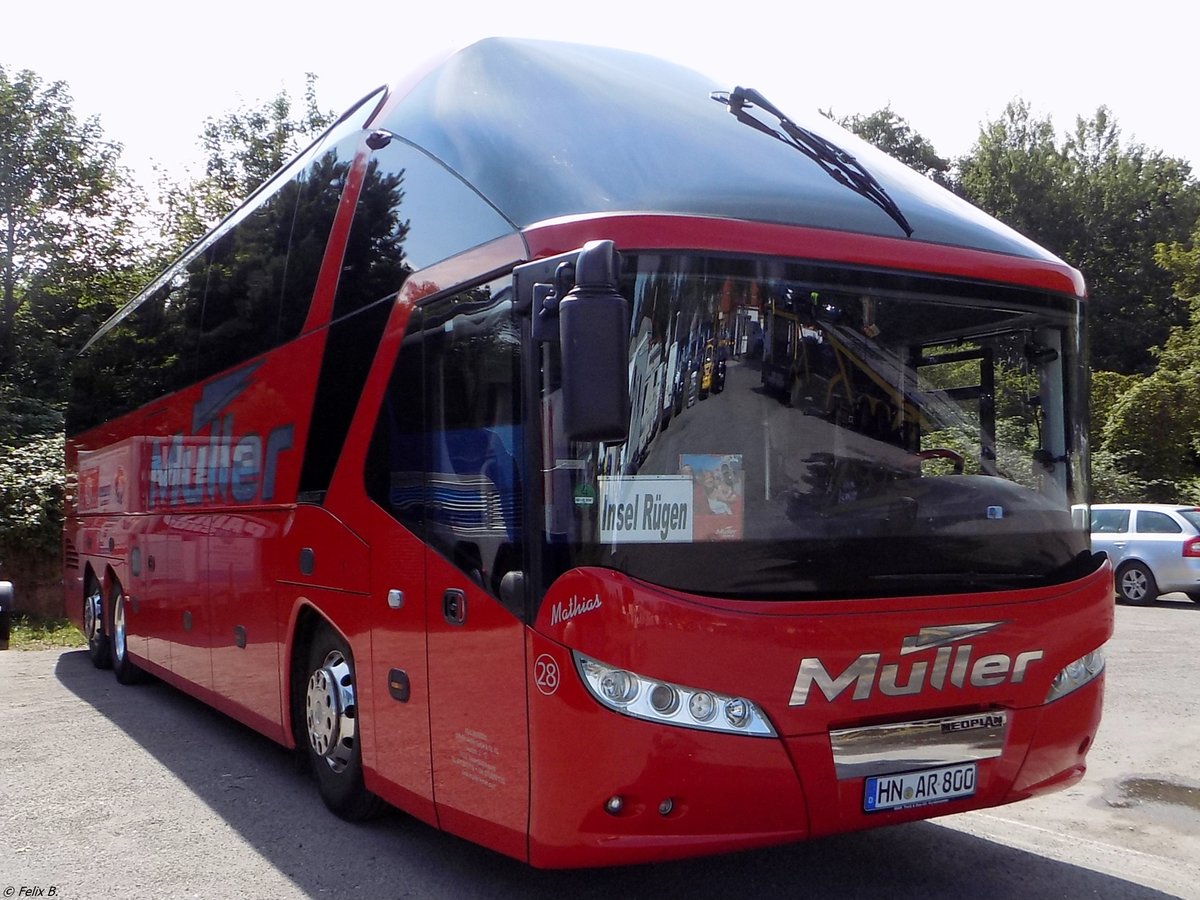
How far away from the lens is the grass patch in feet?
54.5

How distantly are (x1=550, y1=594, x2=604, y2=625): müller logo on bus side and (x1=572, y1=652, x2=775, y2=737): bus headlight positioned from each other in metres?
0.15

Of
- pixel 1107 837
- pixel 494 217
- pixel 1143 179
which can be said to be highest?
pixel 1143 179

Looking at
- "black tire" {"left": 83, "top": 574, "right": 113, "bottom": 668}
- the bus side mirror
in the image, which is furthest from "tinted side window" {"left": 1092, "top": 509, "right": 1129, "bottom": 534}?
the bus side mirror

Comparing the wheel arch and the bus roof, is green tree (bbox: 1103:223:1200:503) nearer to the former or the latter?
the bus roof

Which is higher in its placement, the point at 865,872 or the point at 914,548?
the point at 914,548

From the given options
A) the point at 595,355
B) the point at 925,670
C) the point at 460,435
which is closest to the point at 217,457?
the point at 460,435

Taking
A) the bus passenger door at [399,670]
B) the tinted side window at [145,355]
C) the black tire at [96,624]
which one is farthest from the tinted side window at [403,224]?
the black tire at [96,624]

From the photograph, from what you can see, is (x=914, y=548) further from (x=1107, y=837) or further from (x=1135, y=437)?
(x=1135, y=437)

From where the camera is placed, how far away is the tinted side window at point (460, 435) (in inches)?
185

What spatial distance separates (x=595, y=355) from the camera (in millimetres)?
4055

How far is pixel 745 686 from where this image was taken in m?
4.28

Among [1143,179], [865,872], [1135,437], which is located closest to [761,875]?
[865,872]

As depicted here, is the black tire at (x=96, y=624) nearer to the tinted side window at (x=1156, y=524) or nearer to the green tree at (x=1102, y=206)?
the tinted side window at (x=1156, y=524)

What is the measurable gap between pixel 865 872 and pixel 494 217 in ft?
11.0
